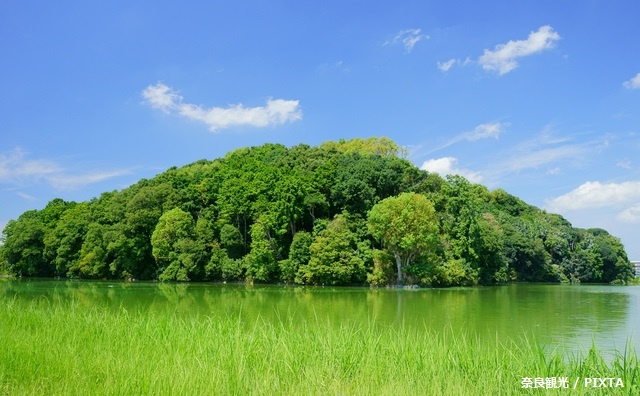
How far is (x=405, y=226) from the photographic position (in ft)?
88.4

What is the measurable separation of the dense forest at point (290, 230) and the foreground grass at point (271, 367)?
72.5 feet

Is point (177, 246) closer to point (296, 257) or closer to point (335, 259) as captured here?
point (296, 257)

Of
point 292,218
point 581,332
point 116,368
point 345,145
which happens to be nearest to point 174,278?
point 292,218

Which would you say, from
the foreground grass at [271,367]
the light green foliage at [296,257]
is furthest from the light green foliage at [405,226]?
the foreground grass at [271,367]

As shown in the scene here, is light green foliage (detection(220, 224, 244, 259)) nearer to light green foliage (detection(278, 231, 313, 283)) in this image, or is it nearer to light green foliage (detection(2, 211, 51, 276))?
light green foliage (detection(278, 231, 313, 283))

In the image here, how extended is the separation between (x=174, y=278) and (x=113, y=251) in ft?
17.5

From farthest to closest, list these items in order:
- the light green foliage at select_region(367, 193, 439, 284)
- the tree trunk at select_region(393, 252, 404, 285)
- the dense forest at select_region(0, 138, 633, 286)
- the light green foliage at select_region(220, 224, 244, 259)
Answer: the light green foliage at select_region(220, 224, 244, 259) < the dense forest at select_region(0, 138, 633, 286) < the tree trunk at select_region(393, 252, 404, 285) < the light green foliage at select_region(367, 193, 439, 284)

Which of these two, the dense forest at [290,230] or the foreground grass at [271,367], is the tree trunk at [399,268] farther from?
the foreground grass at [271,367]

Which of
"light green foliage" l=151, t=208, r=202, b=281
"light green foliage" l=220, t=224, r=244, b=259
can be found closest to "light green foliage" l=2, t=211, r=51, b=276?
"light green foliage" l=151, t=208, r=202, b=281

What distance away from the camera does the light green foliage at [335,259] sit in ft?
92.0

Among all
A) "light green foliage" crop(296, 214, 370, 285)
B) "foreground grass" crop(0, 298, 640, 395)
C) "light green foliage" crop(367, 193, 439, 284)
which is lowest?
"foreground grass" crop(0, 298, 640, 395)

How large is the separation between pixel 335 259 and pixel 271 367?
78.3ft

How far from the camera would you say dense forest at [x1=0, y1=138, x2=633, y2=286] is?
28359mm

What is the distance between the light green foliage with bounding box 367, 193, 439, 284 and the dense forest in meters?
0.07
